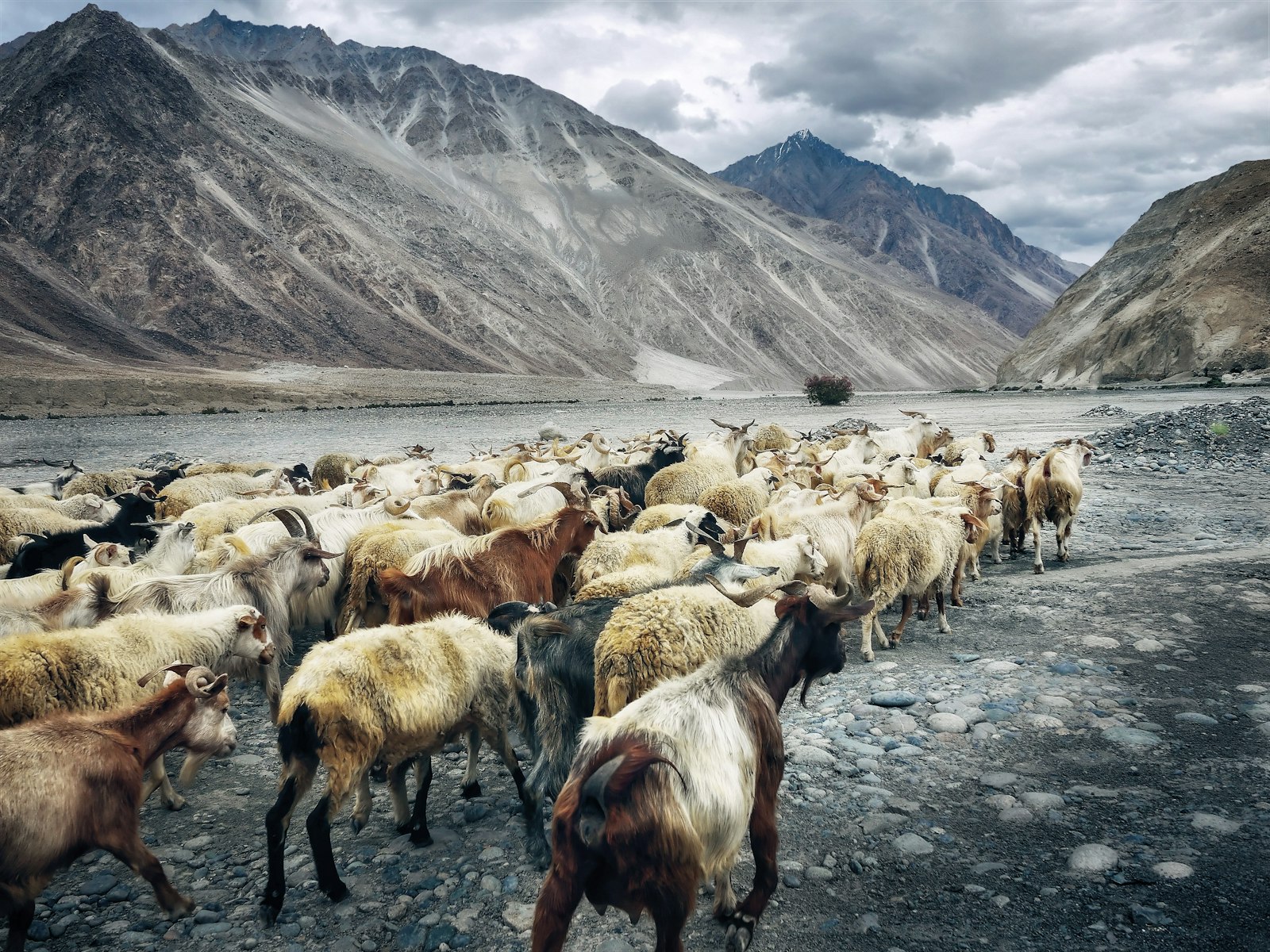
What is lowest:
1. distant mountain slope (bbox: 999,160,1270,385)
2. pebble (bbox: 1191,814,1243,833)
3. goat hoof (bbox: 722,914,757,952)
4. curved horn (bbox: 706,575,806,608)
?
goat hoof (bbox: 722,914,757,952)

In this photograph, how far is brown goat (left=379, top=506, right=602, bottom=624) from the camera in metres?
6.29

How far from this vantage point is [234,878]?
430 cm

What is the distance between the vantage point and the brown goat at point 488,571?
6.29 meters

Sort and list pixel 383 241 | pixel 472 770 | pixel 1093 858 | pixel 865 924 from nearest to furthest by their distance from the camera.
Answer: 1. pixel 865 924
2. pixel 1093 858
3. pixel 472 770
4. pixel 383 241

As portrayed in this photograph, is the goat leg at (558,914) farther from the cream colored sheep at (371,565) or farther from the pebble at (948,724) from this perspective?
the cream colored sheep at (371,565)

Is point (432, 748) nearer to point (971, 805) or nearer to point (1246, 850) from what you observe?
point (971, 805)

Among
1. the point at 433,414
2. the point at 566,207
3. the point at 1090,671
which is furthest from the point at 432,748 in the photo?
the point at 566,207

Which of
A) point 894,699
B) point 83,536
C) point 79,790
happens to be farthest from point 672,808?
point 83,536

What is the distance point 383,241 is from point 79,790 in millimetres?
107956

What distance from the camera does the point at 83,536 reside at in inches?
351

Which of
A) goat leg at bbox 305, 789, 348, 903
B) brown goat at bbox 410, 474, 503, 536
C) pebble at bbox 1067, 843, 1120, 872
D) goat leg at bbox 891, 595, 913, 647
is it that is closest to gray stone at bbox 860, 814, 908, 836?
pebble at bbox 1067, 843, 1120, 872

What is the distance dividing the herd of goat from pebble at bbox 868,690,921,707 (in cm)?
121

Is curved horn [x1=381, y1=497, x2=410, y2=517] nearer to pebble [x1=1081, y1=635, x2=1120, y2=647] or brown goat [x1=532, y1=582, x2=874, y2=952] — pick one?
brown goat [x1=532, y1=582, x2=874, y2=952]

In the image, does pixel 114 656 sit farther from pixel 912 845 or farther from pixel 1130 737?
pixel 1130 737
